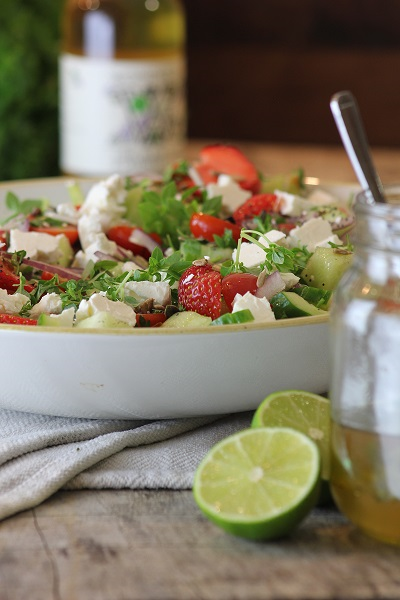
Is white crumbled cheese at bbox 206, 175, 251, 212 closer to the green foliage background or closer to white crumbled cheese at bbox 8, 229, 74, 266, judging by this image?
white crumbled cheese at bbox 8, 229, 74, 266

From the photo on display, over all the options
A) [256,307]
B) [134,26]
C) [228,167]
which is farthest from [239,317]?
[134,26]

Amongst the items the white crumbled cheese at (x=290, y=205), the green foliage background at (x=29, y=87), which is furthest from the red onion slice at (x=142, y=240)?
the green foliage background at (x=29, y=87)

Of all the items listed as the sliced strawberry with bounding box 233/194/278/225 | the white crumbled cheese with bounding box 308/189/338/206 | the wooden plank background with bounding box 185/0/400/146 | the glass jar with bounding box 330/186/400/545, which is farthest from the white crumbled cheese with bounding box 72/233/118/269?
the wooden plank background with bounding box 185/0/400/146

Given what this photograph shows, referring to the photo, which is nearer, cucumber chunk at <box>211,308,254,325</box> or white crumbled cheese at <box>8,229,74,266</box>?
cucumber chunk at <box>211,308,254,325</box>

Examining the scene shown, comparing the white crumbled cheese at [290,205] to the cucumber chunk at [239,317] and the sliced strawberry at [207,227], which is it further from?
the cucumber chunk at [239,317]

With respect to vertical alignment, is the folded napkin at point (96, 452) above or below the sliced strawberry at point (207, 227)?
below
